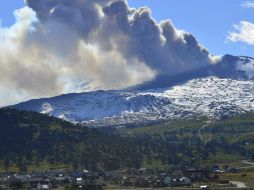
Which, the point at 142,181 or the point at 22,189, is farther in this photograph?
the point at 142,181

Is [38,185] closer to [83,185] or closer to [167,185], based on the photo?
[83,185]

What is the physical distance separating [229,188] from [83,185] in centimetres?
4062

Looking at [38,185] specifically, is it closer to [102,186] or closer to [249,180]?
[102,186]

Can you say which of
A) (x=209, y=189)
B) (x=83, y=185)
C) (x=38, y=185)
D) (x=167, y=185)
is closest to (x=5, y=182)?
(x=38, y=185)

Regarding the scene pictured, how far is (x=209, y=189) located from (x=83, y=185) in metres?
36.2

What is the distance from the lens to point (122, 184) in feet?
647

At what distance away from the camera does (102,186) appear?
18312cm

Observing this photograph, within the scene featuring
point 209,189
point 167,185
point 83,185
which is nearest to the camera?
point 209,189

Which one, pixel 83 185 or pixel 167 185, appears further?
pixel 167 185

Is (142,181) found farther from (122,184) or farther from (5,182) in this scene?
(5,182)

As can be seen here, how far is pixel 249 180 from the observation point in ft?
656

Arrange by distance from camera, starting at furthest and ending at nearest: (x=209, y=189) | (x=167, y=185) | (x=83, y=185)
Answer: (x=167, y=185), (x=83, y=185), (x=209, y=189)

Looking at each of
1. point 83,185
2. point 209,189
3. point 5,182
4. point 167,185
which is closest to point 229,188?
point 209,189

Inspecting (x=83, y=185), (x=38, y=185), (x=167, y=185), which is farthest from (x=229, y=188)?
(x=38, y=185)
